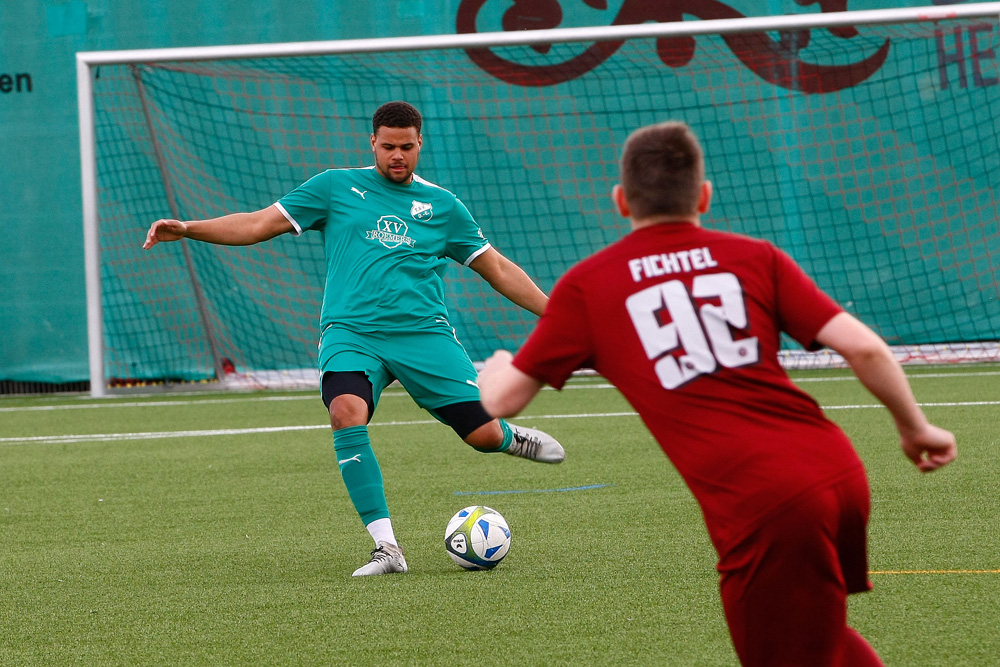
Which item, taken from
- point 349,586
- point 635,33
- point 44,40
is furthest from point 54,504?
point 44,40

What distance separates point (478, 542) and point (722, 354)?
238cm

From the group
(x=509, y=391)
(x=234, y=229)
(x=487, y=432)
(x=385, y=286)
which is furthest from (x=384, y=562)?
(x=509, y=391)

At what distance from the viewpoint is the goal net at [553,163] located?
11648 mm

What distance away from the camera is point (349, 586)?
4.35m

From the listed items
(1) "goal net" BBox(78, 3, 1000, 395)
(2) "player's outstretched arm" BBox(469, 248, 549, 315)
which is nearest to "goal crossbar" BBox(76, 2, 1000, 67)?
(1) "goal net" BBox(78, 3, 1000, 395)

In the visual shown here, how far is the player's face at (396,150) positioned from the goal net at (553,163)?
6821 millimetres

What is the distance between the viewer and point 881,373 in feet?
7.18

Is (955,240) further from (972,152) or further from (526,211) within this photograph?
(526,211)

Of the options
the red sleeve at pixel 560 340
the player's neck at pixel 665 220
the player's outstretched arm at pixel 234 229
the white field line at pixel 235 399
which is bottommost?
the white field line at pixel 235 399

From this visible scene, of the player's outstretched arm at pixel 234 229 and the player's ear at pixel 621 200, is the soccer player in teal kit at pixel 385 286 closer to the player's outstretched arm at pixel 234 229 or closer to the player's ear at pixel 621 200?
the player's outstretched arm at pixel 234 229

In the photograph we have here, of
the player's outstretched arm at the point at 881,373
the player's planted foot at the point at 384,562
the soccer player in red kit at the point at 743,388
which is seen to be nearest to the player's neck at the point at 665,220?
the soccer player in red kit at the point at 743,388

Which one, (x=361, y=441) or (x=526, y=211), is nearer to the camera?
(x=361, y=441)

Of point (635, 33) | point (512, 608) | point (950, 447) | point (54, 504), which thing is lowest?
point (54, 504)

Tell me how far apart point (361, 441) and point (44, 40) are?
879 centimetres
